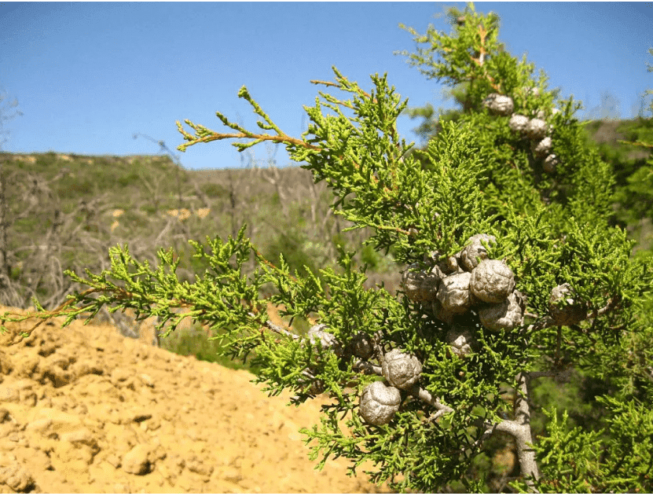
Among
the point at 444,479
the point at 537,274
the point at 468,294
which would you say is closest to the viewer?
the point at 468,294

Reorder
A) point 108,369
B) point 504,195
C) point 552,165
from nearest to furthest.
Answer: point 504,195 < point 552,165 < point 108,369

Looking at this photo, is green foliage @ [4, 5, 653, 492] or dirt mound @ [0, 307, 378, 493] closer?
green foliage @ [4, 5, 653, 492]

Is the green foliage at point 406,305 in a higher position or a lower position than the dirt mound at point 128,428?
higher

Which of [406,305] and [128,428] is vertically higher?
[406,305]

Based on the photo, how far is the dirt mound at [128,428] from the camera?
3711 millimetres

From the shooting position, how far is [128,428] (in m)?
4.48

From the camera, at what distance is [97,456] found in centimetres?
396

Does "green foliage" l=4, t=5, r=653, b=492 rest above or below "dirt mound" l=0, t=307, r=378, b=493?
above

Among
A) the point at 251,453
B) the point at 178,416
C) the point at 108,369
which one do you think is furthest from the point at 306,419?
the point at 108,369

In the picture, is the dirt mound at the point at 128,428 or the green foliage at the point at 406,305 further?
the dirt mound at the point at 128,428

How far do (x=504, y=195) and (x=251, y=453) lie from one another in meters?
4.25

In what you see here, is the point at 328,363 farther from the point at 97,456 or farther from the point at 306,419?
the point at 306,419

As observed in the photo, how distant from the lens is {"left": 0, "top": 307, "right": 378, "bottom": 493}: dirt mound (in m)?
3.71

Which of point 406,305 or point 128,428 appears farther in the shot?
point 128,428
